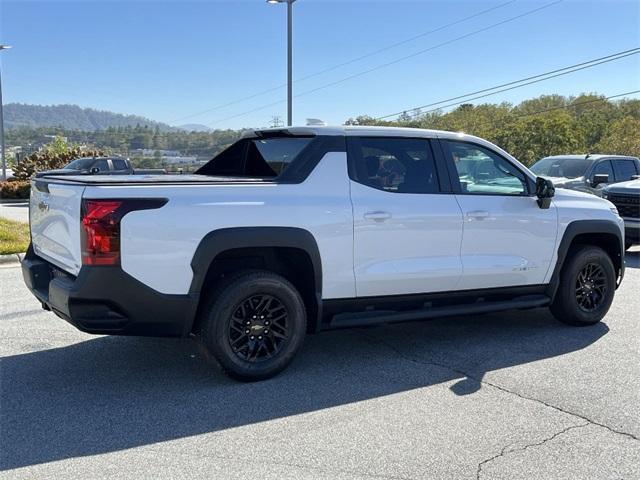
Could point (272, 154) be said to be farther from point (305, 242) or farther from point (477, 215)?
point (477, 215)

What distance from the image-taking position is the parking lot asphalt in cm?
327

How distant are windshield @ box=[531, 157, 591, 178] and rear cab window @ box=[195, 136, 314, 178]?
10.0 metres

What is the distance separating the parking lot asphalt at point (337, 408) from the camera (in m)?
3.27

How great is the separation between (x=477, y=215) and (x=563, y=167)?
986cm

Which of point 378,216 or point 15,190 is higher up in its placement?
point 378,216

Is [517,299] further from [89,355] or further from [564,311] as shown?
[89,355]

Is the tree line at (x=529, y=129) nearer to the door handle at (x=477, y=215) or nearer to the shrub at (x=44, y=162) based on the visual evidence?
the shrub at (x=44, y=162)

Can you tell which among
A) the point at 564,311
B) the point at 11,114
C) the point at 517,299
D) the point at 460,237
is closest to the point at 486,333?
the point at 517,299

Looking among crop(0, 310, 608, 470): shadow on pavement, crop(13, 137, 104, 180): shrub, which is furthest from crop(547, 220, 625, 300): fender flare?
crop(13, 137, 104, 180): shrub

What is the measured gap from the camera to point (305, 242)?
14.5 feet

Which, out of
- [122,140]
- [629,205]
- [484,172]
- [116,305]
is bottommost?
[116,305]

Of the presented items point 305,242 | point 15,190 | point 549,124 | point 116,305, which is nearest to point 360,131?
point 305,242

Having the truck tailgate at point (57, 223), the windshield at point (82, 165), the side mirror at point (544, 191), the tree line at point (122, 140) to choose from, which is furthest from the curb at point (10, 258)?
the tree line at point (122, 140)

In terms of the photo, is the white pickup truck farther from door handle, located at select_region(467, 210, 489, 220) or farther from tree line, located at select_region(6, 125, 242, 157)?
tree line, located at select_region(6, 125, 242, 157)
